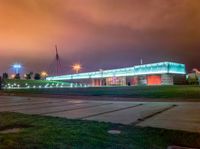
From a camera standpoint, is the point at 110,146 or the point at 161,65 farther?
the point at 161,65

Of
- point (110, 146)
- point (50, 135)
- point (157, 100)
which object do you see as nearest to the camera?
point (110, 146)

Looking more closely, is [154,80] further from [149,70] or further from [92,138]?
[92,138]

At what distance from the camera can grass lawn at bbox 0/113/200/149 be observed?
169 inches

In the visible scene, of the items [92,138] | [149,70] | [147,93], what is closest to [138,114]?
[92,138]

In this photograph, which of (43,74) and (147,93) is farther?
(43,74)

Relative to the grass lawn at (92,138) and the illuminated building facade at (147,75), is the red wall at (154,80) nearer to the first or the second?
A: the illuminated building facade at (147,75)

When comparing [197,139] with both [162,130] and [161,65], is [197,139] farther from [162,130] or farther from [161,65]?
[161,65]

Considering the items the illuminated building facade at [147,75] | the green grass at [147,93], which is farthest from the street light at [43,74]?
the green grass at [147,93]

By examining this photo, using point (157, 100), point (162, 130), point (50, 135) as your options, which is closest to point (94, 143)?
point (50, 135)

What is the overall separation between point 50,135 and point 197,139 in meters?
2.93

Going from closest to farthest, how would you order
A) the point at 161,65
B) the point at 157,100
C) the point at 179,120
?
1. the point at 179,120
2. the point at 157,100
3. the point at 161,65

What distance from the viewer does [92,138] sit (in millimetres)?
4777

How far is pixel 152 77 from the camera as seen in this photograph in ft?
198

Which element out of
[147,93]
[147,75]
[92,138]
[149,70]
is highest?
[149,70]
